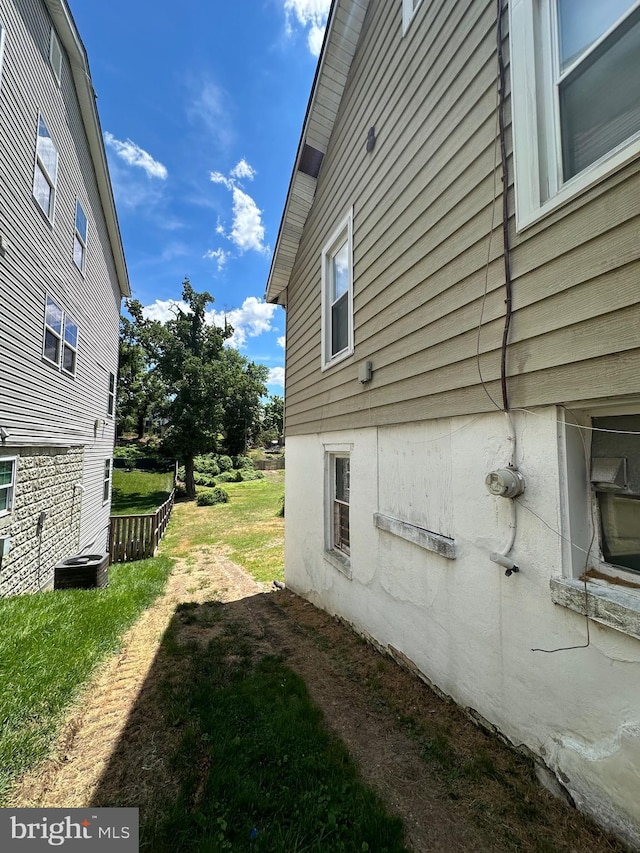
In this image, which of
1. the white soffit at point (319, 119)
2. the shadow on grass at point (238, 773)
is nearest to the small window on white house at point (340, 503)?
the shadow on grass at point (238, 773)

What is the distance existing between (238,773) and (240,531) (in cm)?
1257

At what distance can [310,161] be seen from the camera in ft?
21.3

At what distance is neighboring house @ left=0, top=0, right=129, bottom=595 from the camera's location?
18.1 feet

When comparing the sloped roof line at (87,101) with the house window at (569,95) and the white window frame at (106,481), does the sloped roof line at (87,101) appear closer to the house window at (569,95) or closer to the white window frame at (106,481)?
the white window frame at (106,481)

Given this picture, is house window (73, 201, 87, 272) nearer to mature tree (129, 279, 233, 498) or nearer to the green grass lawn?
the green grass lawn

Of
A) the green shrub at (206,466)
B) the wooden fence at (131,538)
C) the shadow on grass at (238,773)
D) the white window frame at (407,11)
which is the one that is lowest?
the wooden fence at (131,538)

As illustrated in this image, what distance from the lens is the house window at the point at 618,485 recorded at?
1.83 m

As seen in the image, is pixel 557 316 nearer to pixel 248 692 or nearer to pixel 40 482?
pixel 248 692

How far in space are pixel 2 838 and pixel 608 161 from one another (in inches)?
177

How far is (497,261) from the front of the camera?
251 cm

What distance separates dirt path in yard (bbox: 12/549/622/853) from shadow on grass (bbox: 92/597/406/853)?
0.02 metres

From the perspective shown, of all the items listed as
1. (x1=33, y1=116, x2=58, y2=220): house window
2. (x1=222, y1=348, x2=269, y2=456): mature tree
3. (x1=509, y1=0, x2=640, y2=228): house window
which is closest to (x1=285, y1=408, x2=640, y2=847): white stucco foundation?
(x1=509, y1=0, x2=640, y2=228): house window

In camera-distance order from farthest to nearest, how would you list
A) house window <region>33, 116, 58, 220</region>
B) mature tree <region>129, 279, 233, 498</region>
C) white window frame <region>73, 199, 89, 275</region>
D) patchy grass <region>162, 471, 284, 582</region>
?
mature tree <region>129, 279, 233, 498</region> < patchy grass <region>162, 471, 284, 582</region> < white window frame <region>73, 199, 89, 275</region> < house window <region>33, 116, 58, 220</region>

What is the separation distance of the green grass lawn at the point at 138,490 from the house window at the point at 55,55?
17092 millimetres
